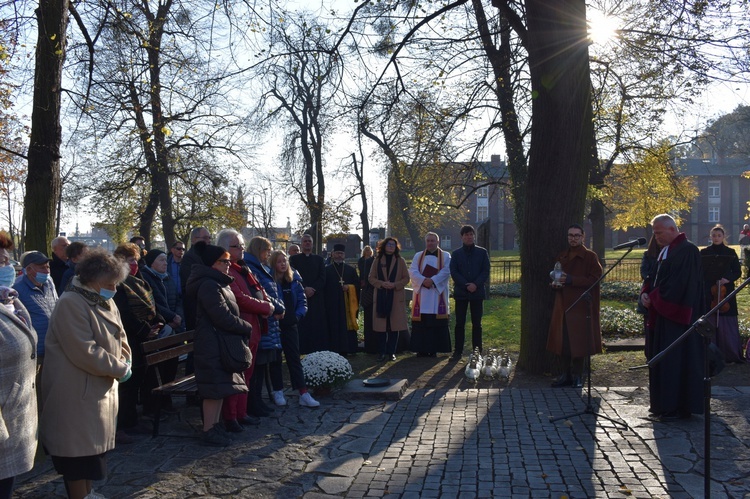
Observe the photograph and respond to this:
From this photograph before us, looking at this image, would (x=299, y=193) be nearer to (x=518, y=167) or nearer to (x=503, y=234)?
(x=518, y=167)

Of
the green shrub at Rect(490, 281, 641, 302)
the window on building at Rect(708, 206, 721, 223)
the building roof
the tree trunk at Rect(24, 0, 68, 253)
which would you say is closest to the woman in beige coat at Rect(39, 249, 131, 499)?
the tree trunk at Rect(24, 0, 68, 253)

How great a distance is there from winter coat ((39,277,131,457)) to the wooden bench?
2.12 m

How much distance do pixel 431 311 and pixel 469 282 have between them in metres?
0.76

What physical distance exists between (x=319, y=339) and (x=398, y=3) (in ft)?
17.3

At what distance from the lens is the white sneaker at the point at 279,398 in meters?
8.35

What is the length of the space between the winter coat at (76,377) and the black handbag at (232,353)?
1723mm

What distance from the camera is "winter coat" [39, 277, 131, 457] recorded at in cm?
469

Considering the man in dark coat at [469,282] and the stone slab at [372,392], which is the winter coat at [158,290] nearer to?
the stone slab at [372,392]

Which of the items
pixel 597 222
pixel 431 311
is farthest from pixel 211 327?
pixel 597 222

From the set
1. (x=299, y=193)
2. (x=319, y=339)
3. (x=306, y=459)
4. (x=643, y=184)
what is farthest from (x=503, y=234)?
(x=306, y=459)

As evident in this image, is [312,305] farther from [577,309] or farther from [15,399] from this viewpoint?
[15,399]

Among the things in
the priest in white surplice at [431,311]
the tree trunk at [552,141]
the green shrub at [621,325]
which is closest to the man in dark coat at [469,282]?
the priest in white surplice at [431,311]

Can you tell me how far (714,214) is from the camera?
3152 inches

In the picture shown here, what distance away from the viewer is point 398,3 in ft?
36.0
